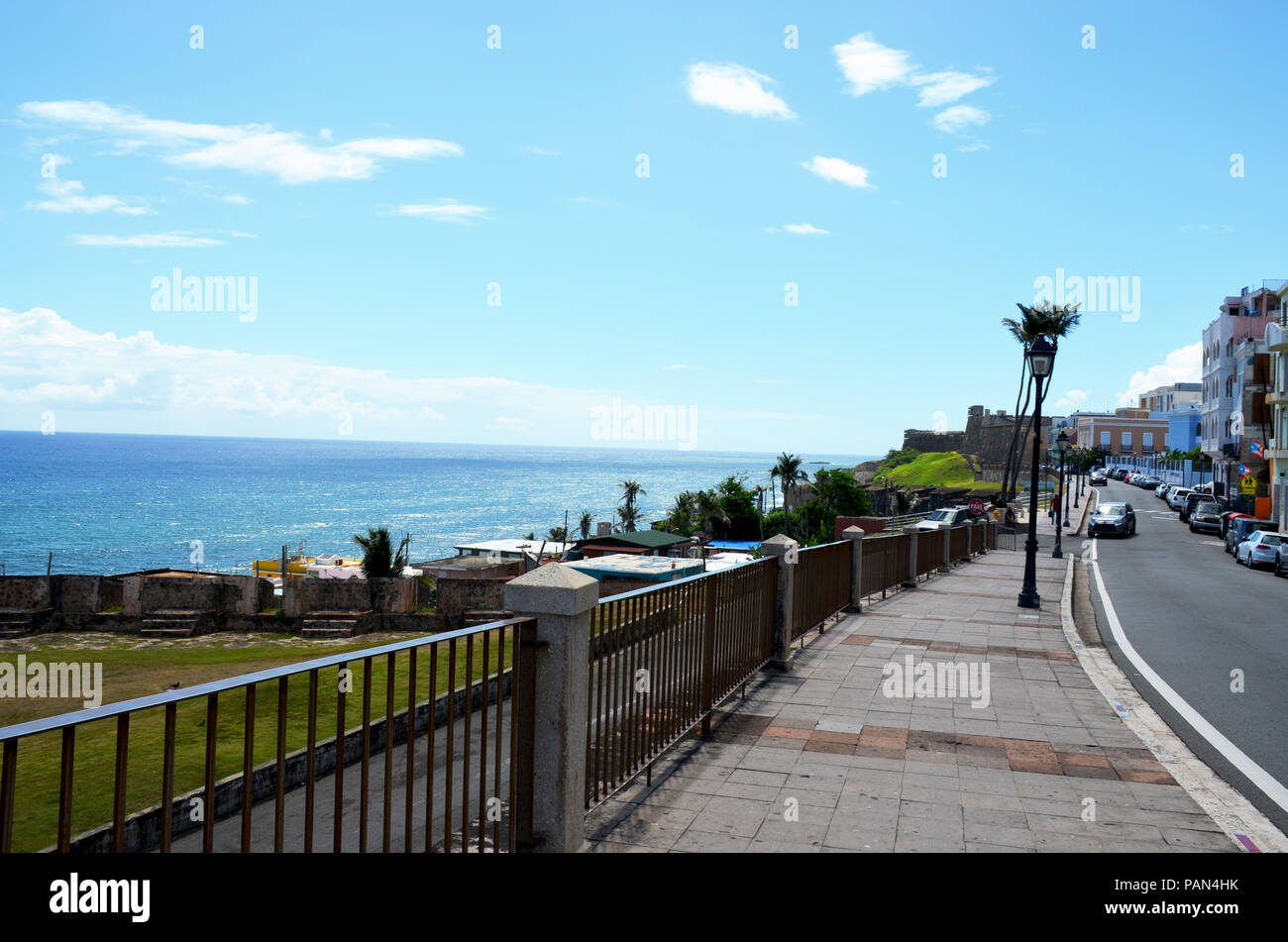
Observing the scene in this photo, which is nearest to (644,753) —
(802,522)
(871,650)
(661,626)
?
(661,626)

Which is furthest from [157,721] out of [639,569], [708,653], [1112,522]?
[1112,522]

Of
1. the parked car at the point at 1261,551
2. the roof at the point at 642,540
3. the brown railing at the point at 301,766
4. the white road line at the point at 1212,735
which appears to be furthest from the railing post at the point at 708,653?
the roof at the point at 642,540

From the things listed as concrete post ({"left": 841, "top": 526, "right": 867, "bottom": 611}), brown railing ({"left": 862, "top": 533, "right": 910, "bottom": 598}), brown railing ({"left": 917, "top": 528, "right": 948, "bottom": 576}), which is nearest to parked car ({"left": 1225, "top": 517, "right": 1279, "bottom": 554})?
brown railing ({"left": 917, "top": 528, "right": 948, "bottom": 576})

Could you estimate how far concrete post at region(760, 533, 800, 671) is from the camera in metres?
9.80

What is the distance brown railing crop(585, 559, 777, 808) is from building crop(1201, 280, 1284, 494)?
6856cm

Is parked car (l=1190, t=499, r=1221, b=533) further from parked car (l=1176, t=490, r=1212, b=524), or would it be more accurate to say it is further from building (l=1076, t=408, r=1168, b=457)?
building (l=1076, t=408, r=1168, b=457)

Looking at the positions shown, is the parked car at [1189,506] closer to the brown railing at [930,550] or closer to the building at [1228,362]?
the building at [1228,362]

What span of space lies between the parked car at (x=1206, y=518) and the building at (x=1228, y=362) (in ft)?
72.1

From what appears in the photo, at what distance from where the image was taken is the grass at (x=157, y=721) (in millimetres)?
13422

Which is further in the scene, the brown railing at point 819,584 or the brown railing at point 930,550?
the brown railing at point 930,550
